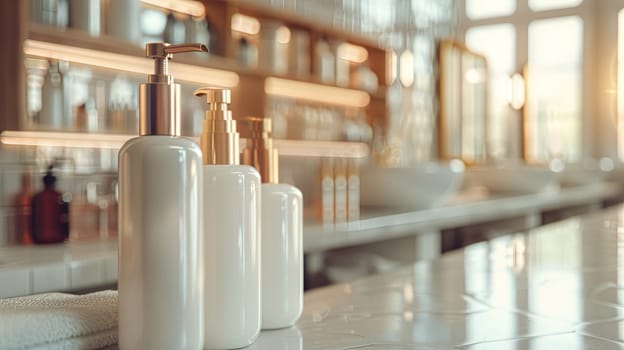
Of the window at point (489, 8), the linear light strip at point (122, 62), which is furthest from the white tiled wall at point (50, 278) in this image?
the window at point (489, 8)

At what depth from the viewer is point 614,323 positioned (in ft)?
2.03

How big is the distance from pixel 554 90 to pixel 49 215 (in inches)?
175

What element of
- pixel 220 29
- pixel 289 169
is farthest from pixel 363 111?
pixel 220 29

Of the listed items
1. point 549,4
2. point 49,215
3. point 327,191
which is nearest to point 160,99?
point 49,215

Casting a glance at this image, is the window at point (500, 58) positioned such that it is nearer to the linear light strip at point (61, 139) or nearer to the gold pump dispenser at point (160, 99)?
the linear light strip at point (61, 139)

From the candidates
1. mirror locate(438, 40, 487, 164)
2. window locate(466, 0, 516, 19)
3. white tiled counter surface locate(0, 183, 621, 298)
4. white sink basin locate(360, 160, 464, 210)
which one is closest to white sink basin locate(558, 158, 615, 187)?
mirror locate(438, 40, 487, 164)

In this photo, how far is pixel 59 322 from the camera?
46cm

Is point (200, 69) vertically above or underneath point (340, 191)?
above

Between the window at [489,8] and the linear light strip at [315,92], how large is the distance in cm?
247

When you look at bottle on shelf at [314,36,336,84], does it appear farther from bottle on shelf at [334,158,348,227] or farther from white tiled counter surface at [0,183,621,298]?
white tiled counter surface at [0,183,621,298]

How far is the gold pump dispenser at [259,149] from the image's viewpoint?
1.91 feet

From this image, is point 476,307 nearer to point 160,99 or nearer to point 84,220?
point 160,99

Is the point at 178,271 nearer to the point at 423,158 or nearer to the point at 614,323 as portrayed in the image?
the point at 614,323

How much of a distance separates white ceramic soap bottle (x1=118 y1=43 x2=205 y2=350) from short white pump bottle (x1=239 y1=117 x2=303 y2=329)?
119mm
